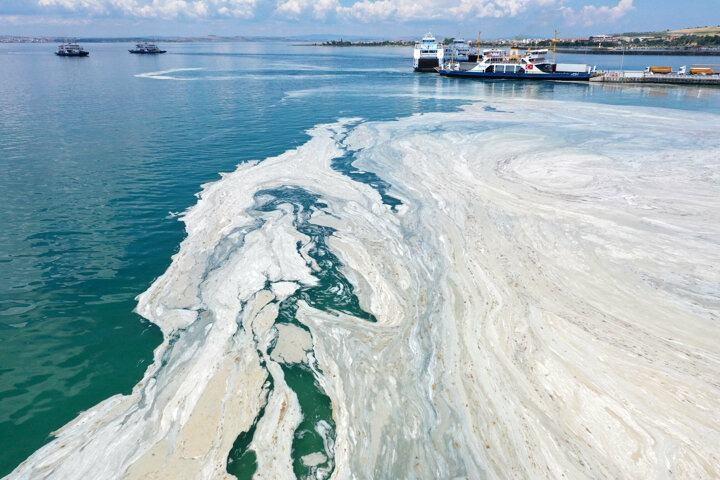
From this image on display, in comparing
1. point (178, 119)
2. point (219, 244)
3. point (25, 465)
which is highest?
point (178, 119)

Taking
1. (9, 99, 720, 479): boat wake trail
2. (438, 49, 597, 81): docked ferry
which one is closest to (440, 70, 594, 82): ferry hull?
(438, 49, 597, 81): docked ferry

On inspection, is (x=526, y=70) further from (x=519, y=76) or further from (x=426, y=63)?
(x=426, y=63)

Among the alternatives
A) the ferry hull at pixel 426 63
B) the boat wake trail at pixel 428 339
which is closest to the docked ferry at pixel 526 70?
the ferry hull at pixel 426 63

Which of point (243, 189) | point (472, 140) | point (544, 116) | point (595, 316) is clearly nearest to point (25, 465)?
point (595, 316)

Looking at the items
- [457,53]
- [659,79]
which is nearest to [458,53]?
[457,53]

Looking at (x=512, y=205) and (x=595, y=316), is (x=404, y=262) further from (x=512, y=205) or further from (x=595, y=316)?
(x=512, y=205)

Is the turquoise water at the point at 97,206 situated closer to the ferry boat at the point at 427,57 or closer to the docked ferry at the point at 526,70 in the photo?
the docked ferry at the point at 526,70
